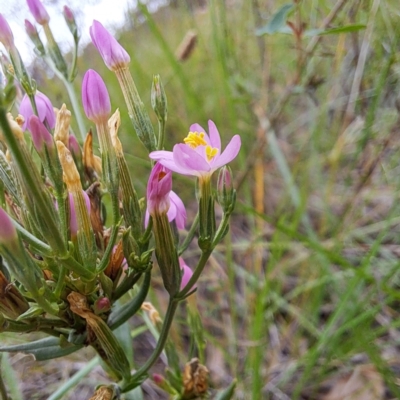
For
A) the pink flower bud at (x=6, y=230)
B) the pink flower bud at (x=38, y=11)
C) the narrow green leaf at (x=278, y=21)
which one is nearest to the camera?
the pink flower bud at (x=6, y=230)

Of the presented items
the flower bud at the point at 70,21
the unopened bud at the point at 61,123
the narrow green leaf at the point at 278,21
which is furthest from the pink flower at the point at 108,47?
the narrow green leaf at the point at 278,21

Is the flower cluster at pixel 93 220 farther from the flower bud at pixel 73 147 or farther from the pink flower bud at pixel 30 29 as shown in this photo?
the pink flower bud at pixel 30 29

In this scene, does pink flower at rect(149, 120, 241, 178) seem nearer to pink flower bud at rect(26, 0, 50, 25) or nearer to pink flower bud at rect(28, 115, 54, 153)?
pink flower bud at rect(28, 115, 54, 153)

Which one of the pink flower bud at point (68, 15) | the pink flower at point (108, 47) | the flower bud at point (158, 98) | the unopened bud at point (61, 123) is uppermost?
the pink flower bud at point (68, 15)

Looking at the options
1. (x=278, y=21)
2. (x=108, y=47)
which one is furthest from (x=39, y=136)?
(x=278, y=21)

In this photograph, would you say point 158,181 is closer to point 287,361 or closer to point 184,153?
point 184,153

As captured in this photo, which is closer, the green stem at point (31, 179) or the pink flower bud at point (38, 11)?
the green stem at point (31, 179)

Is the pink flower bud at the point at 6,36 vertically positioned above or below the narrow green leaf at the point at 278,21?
above
